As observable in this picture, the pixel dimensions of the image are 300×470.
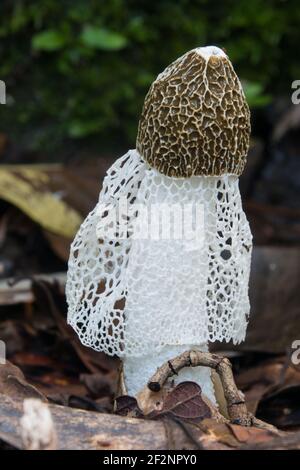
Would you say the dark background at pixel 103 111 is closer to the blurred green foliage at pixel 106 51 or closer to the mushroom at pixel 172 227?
the blurred green foliage at pixel 106 51

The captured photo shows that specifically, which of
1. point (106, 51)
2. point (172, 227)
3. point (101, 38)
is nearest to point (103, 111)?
point (106, 51)

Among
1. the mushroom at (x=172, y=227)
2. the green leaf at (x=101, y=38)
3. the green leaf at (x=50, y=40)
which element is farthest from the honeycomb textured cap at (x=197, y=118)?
the green leaf at (x=50, y=40)

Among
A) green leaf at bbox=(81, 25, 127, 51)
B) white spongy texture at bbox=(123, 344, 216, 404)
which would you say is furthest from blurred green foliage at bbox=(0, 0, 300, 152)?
white spongy texture at bbox=(123, 344, 216, 404)

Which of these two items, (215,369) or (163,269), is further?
(163,269)

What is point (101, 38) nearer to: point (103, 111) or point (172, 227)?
point (103, 111)

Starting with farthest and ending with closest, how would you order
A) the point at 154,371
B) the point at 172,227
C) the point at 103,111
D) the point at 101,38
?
the point at 103,111, the point at 101,38, the point at 154,371, the point at 172,227

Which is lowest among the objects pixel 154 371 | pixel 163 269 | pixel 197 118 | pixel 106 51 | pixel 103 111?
pixel 154 371
